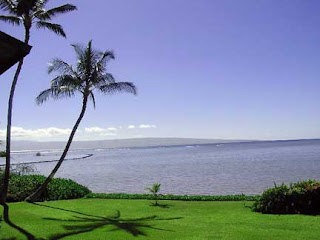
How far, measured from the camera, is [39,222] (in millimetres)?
14188

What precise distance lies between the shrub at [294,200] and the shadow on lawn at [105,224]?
422 cm

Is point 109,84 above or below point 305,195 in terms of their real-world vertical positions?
above

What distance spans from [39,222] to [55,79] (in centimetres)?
992

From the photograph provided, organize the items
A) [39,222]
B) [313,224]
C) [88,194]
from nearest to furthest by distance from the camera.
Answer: [313,224], [39,222], [88,194]

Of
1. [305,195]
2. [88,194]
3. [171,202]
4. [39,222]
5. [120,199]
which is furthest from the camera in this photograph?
[88,194]

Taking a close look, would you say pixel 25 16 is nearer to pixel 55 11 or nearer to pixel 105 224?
pixel 55 11

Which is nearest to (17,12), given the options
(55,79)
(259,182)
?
(55,79)

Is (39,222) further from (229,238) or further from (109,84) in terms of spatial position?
(109,84)

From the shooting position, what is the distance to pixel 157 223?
14203 millimetres

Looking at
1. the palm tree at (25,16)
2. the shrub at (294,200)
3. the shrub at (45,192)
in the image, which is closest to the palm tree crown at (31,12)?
the palm tree at (25,16)

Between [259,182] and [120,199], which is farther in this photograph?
[259,182]

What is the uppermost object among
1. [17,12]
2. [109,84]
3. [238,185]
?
[17,12]

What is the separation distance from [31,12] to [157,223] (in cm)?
1415

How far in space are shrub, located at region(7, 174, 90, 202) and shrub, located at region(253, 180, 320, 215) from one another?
12.0 metres
